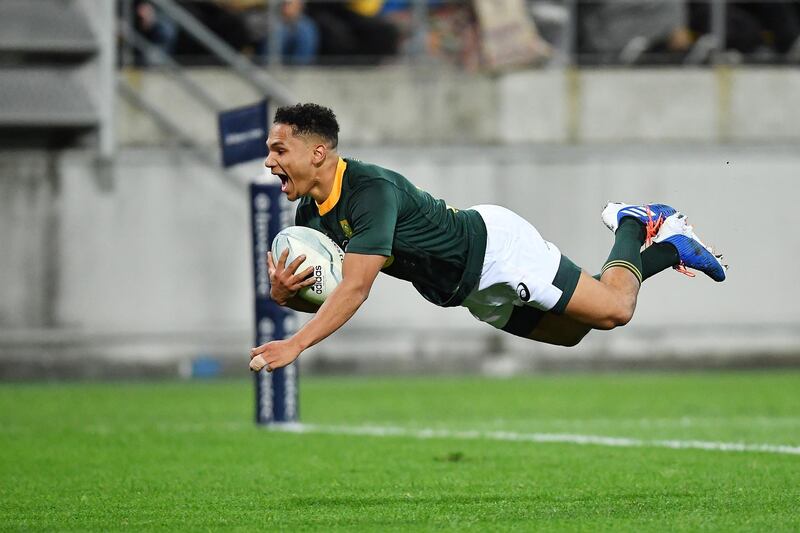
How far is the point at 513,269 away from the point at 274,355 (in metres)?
1.74

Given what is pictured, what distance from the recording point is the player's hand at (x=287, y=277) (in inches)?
307

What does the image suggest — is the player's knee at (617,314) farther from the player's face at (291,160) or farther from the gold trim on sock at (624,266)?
the player's face at (291,160)

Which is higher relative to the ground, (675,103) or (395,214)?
(675,103)

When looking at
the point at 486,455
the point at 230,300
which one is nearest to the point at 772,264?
the point at 230,300

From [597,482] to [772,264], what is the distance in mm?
12376

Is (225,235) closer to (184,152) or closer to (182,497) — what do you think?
(184,152)

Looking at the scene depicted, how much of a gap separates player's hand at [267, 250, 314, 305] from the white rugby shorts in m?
1.10

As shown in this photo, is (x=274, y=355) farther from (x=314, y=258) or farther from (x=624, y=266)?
(x=624, y=266)

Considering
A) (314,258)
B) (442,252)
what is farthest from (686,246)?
(314,258)

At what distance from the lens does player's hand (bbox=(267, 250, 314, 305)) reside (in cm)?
780

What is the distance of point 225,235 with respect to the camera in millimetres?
19875

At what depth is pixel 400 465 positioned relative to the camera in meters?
9.90

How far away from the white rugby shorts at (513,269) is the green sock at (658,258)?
0.68 meters

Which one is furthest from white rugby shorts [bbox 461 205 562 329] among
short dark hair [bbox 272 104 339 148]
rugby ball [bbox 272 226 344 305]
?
short dark hair [bbox 272 104 339 148]
